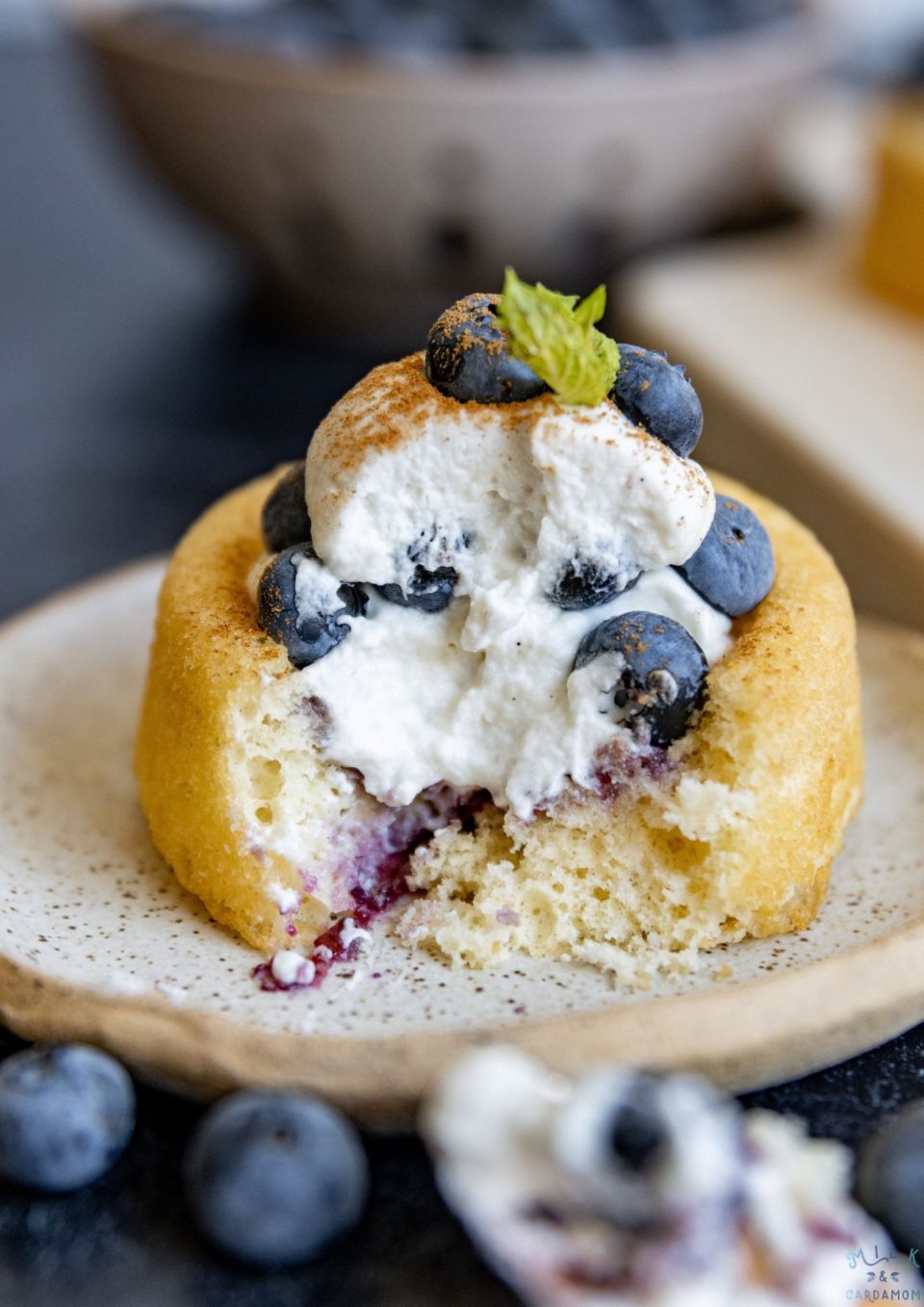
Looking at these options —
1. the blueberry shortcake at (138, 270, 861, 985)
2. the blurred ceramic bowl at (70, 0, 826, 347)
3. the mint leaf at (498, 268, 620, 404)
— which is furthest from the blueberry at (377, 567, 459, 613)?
the blurred ceramic bowl at (70, 0, 826, 347)

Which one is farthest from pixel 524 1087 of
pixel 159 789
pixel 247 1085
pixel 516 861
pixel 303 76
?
pixel 303 76

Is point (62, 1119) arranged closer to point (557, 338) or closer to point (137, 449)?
point (557, 338)

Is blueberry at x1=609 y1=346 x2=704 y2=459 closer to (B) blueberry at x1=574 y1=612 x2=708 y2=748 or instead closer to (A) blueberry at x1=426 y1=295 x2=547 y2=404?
(A) blueberry at x1=426 y1=295 x2=547 y2=404

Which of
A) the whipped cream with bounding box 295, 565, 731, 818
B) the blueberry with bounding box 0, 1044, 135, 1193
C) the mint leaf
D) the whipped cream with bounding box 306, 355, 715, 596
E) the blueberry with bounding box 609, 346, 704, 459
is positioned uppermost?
the mint leaf

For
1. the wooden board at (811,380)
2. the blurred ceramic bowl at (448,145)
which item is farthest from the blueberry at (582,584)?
the blurred ceramic bowl at (448,145)

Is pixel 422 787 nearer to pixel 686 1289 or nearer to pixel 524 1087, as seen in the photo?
pixel 524 1087

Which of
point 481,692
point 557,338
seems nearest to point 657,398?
point 557,338
